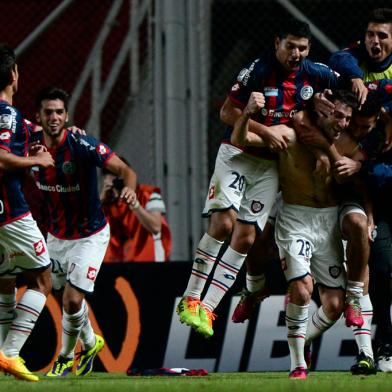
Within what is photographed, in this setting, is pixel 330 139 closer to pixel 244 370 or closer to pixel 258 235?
pixel 258 235

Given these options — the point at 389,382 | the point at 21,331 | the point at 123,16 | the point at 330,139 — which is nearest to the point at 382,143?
the point at 330,139

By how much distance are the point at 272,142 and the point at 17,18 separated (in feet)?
15.8

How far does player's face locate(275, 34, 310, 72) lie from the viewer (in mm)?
7836

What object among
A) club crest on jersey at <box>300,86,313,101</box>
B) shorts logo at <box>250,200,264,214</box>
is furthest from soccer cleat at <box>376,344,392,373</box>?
club crest on jersey at <box>300,86,313,101</box>

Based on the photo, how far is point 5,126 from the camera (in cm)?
765

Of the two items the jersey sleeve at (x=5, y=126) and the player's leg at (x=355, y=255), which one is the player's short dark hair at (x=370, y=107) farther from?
the jersey sleeve at (x=5, y=126)

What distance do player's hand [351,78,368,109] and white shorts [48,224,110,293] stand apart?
2.33 meters

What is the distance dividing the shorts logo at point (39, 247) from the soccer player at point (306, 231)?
1388 mm

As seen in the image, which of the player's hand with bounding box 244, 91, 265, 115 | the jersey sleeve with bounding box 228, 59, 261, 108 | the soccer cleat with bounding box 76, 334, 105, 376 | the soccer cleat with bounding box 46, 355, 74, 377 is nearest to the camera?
the player's hand with bounding box 244, 91, 265, 115

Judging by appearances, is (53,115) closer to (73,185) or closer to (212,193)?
(73,185)

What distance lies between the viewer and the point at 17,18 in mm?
11859

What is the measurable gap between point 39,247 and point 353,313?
6.75 ft

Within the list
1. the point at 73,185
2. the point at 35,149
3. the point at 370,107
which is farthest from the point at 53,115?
the point at 370,107

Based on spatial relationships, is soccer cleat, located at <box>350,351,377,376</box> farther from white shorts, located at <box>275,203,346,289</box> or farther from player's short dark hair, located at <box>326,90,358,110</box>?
player's short dark hair, located at <box>326,90,358,110</box>
